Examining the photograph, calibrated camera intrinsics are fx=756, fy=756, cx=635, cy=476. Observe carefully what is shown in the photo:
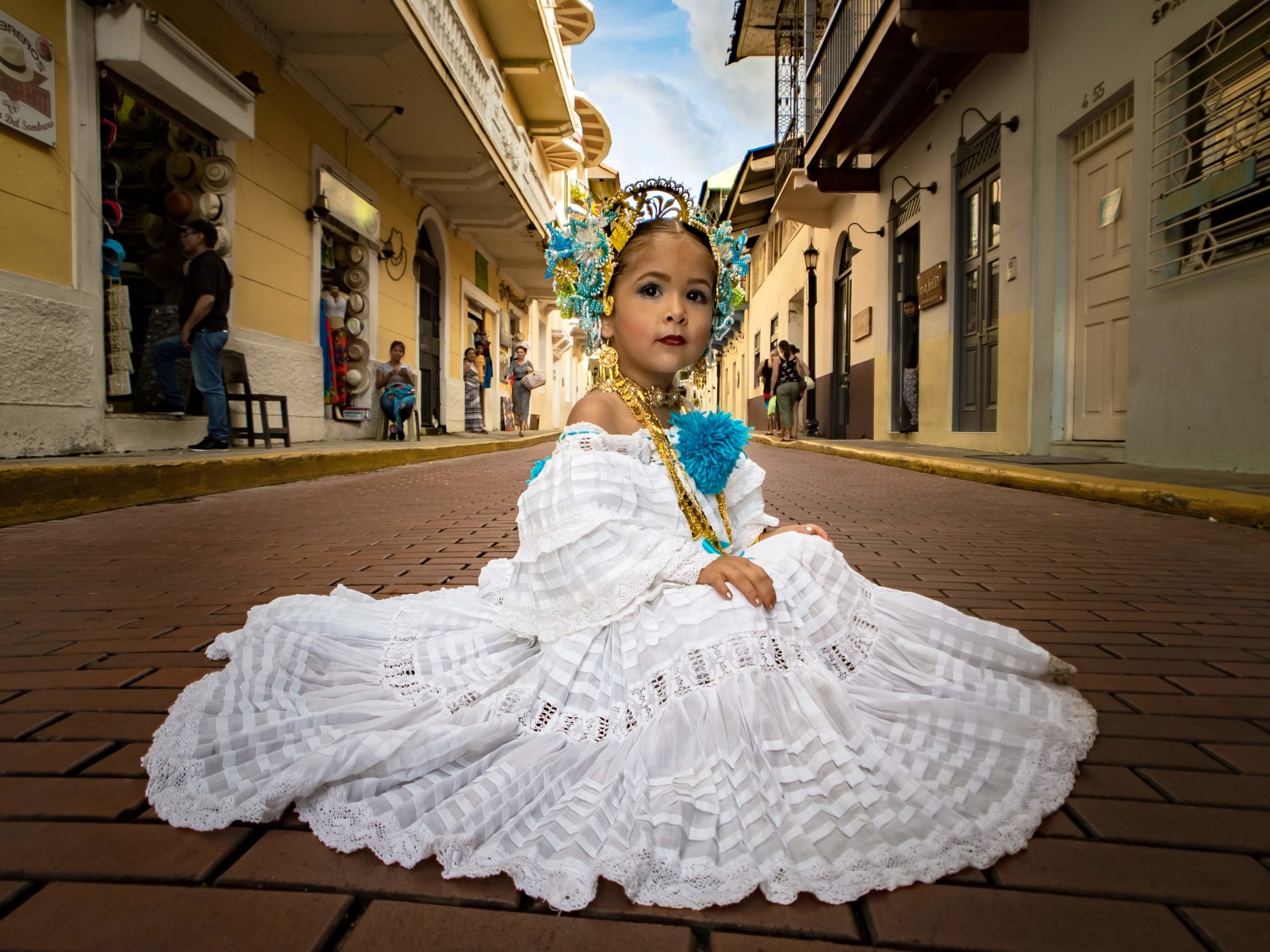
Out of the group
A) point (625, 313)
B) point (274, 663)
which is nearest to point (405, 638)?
point (274, 663)

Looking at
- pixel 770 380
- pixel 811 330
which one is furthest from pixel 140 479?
pixel 811 330

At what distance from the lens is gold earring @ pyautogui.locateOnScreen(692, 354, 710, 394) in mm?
2051

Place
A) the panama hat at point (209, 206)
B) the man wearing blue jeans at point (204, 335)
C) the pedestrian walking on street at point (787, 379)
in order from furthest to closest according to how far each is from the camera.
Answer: the pedestrian walking on street at point (787, 379) → the panama hat at point (209, 206) → the man wearing blue jeans at point (204, 335)

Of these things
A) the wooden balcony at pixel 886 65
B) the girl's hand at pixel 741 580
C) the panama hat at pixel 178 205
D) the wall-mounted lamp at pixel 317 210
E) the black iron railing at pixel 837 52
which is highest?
the black iron railing at pixel 837 52

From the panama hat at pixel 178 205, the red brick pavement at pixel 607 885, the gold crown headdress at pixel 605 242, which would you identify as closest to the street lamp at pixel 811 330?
the panama hat at pixel 178 205

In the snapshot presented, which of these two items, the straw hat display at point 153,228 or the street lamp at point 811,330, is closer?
the straw hat display at point 153,228

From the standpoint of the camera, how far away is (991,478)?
658 centimetres

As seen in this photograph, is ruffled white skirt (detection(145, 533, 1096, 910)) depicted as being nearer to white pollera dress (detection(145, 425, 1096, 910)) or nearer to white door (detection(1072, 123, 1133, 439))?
white pollera dress (detection(145, 425, 1096, 910))

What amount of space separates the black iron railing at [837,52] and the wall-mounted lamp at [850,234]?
1.97m

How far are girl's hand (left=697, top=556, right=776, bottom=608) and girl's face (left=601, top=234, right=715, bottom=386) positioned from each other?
0.57 metres

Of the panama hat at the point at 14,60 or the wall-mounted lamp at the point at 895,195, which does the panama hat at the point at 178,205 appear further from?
the wall-mounted lamp at the point at 895,195

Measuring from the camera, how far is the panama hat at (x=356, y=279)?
11.3 meters

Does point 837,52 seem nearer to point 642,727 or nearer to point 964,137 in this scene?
point 964,137

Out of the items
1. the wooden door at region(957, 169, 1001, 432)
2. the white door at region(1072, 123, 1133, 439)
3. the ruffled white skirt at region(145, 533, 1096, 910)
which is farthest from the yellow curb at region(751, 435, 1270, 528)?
the ruffled white skirt at region(145, 533, 1096, 910)
